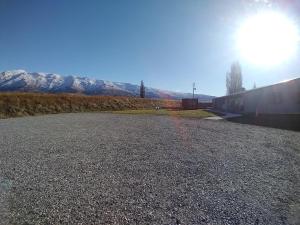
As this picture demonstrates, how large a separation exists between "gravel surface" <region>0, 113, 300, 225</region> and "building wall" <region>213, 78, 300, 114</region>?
14.4 metres

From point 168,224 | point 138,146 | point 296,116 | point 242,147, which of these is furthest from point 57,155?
point 296,116

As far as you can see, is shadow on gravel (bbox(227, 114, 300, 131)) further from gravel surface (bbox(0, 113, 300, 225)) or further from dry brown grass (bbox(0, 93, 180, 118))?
dry brown grass (bbox(0, 93, 180, 118))

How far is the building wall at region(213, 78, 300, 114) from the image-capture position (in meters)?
25.3

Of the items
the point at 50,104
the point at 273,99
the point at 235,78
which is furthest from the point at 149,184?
the point at 235,78

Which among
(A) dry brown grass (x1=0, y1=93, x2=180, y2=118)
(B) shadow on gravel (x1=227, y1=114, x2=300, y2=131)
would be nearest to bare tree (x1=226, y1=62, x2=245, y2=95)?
(A) dry brown grass (x1=0, y1=93, x2=180, y2=118)

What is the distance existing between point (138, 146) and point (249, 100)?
28046 millimetres

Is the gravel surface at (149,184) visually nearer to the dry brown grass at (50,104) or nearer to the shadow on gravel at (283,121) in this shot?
the shadow on gravel at (283,121)

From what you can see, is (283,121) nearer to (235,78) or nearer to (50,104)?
(50,104)

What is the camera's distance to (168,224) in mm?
5215

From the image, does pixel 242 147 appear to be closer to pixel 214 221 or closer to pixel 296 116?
pixel 214 221

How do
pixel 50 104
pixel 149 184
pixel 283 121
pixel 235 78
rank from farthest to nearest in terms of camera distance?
pixel 235 78, pixel 50 104, pixel 283 121, pixel 149 184

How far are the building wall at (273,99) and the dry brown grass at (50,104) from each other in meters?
30.2

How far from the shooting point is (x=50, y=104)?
4906cm

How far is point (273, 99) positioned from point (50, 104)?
36290 millimetres
